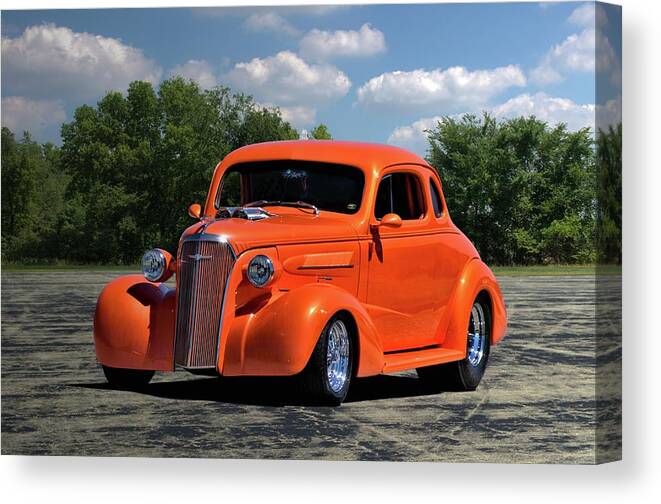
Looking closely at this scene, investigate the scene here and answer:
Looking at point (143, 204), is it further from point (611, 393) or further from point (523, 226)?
point (611, 393)

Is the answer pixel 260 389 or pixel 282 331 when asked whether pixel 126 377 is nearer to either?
pixel 260 389

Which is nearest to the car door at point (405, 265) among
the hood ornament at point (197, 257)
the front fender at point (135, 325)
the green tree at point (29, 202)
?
the hood ornament at point (197, 257)

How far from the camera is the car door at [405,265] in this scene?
32.1 feet

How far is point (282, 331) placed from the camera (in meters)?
8.77

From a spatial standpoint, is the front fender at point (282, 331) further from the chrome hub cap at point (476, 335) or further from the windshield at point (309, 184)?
the chrome hub cap at point (476, 335)

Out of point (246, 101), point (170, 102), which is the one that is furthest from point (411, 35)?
point (170, 102)

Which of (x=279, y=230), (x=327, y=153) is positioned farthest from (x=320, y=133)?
(x=279, y=230)

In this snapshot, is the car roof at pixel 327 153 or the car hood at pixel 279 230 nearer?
the car hood at pixel 279 230

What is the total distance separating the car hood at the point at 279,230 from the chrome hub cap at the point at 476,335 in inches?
69.4

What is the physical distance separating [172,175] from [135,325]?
1995 mm

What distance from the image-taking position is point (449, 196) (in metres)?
11.3

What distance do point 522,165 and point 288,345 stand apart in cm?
371

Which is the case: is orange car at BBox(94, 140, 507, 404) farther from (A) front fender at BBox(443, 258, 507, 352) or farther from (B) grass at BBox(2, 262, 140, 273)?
(B) grass at BBox(2, 262, 140, 273)

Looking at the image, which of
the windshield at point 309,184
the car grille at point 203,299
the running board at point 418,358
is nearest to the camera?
the car grille at point 203,299
